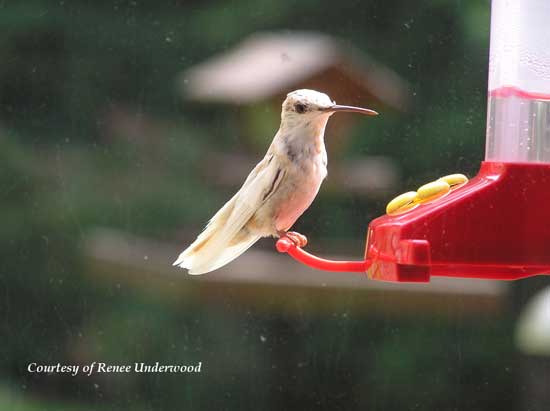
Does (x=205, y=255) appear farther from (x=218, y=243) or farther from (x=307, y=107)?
(x=307, y=107)

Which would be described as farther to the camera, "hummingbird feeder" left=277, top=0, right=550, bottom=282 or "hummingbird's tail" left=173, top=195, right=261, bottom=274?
"hummingbird's tail" left=173, top=195, right=261, bottom=274

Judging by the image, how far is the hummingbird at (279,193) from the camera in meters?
2.56

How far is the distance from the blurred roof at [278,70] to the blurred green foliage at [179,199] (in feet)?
0.30

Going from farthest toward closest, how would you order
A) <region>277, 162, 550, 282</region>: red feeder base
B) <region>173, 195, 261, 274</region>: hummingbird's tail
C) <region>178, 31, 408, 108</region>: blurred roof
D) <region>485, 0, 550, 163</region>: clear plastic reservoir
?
<region>178, 31, 408, 108</region>: blurred roof → <region>173, 195, 261, 274</region>: hummingbird's tail → <region>485, 0, 550, 163</region>: clear plastic reservoir → <region>277, 162, 550, 282</region>: red feeder base

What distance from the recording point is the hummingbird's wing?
2543mm

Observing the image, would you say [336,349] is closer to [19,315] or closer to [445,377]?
[445,377]

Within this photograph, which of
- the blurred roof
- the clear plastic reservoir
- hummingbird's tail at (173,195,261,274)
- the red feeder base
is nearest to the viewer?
the red feeder base

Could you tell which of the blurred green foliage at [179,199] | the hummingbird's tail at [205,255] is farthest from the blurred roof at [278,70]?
the hummingbird's tail at [205,255]

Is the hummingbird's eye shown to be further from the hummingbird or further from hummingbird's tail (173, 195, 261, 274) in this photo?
hummingbird's tail (173, 195, 261, 274)

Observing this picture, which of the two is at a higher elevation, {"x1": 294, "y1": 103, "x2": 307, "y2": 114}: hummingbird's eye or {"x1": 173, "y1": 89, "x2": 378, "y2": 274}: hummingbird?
{"x1": 294, "y1": 103, "x2": 307, "y2": 114}: hummingbird's eye

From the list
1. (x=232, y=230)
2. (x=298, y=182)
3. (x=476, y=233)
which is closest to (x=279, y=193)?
(x=298, y=182)

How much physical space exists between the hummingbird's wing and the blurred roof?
3038 mm

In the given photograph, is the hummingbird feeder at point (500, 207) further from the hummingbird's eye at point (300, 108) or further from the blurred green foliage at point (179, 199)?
the blurred green foliage at point (179, 199)

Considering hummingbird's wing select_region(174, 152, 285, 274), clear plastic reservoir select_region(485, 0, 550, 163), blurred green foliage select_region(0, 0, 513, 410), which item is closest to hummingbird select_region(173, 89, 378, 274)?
hummingbird's wing select_region(174, 152, 285, 274)
